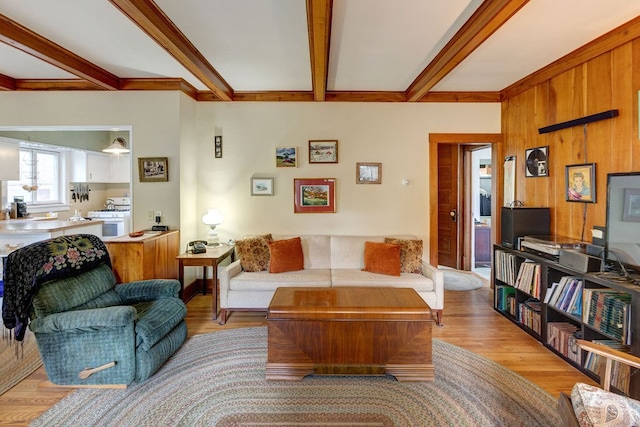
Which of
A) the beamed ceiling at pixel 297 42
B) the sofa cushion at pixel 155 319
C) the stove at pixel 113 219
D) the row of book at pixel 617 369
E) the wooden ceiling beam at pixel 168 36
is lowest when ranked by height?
the row of book at pixel 617 369

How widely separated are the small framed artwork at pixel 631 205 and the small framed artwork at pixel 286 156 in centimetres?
329

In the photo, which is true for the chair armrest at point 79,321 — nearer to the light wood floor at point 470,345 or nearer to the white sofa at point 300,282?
the light wood floor at point 470,345

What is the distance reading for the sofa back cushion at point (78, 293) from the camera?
2.26 metres

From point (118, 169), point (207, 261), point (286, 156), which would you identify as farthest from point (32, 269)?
point (118, 169)

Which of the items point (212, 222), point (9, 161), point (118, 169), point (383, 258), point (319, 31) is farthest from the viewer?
point (118, 169)

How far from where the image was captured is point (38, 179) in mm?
5766

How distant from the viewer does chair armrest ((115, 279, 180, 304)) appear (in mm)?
2814

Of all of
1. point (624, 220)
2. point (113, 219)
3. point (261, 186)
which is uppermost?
point (261, 186)

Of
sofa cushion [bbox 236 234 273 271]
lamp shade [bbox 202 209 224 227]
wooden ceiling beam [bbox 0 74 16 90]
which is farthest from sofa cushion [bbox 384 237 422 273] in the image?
wooden ceiling beam [bbox 0 74 16 90]

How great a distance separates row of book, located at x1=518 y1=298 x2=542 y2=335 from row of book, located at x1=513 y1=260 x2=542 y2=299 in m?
0.16

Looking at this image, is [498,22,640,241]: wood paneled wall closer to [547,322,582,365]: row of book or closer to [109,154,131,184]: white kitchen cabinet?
[547,322,582,365]: row of book

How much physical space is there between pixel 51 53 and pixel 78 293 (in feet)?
7.28

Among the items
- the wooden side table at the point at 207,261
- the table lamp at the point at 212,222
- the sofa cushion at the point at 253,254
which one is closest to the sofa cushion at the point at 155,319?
the wooden side table at the point at 207,261

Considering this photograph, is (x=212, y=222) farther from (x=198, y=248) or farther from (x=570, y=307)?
(x=570, y=307)
